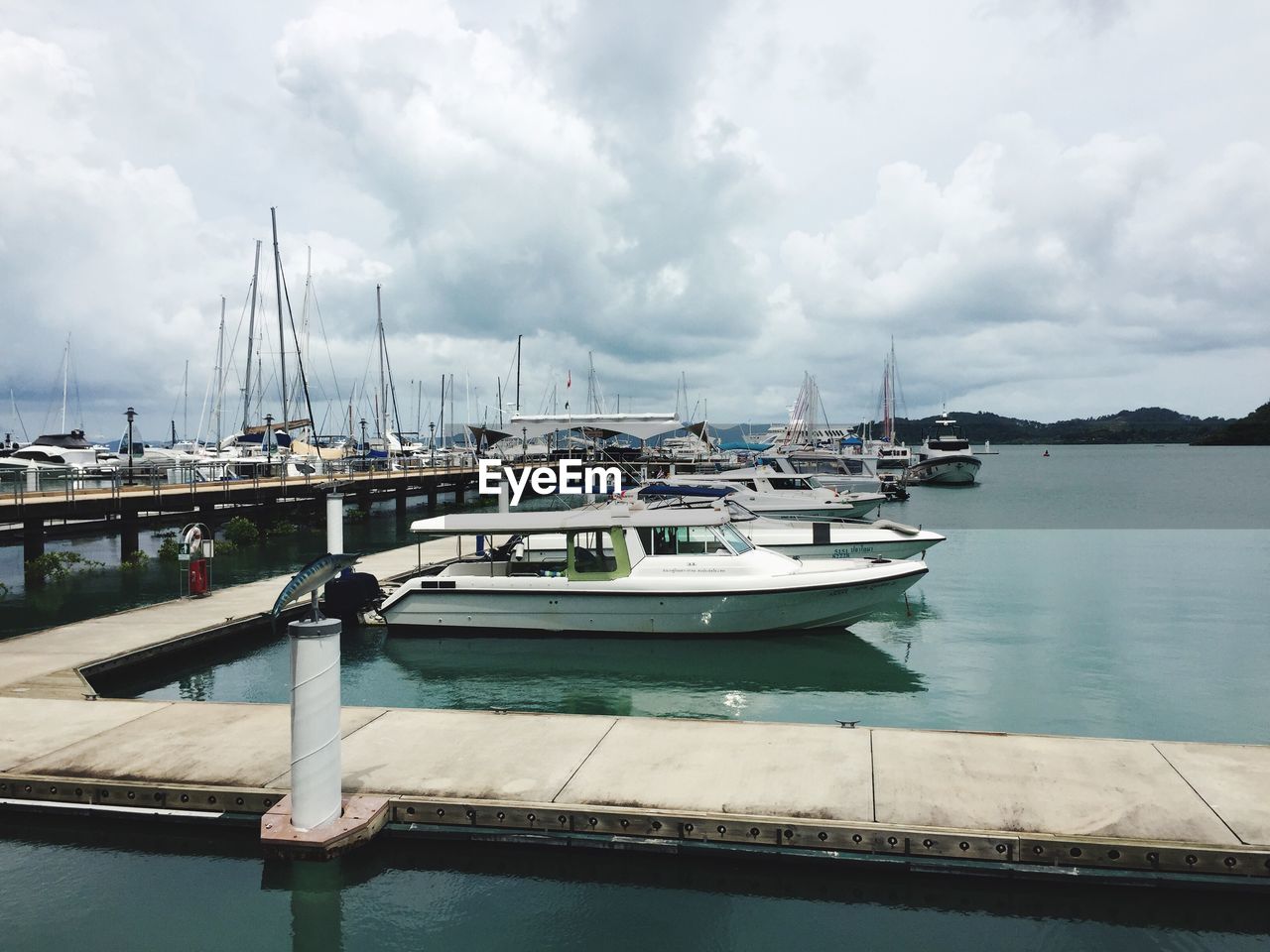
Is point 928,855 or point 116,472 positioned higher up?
point 116,472

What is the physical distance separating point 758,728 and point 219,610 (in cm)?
1421

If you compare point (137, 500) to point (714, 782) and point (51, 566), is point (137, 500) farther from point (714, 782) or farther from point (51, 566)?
point (714, 782)

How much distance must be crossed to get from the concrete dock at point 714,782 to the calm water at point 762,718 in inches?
14.5

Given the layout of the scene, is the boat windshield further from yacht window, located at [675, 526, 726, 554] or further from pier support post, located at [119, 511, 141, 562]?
pier support post, located at [119, 511, 141, 562]

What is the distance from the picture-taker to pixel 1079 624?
20.2 m

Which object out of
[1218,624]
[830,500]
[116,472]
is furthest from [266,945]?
[830,500]

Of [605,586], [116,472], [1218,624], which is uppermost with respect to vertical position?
[116,472]

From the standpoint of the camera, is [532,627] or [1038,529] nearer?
[532,627]

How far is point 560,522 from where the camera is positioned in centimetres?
1797

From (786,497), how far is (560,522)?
20.8m

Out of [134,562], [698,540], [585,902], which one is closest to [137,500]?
[134,562]

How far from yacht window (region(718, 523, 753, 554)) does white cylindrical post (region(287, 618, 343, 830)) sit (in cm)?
1132

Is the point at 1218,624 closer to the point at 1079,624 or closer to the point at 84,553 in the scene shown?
the point at 1079,624

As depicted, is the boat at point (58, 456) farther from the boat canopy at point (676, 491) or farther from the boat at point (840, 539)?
the boat at point (840, 539)
